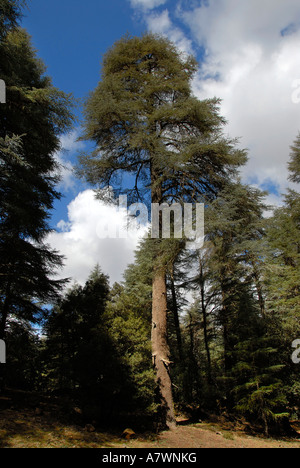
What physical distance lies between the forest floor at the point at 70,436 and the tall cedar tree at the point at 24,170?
358 centimetres

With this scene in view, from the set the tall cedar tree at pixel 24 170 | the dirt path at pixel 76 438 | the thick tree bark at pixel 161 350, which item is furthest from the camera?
the thick tree bark at pixel 161 350

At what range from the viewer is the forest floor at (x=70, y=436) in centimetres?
443

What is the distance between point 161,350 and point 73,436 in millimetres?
3251

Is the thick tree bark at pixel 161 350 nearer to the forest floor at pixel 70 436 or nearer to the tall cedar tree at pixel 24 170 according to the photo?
the forest floor at pixel 70 436

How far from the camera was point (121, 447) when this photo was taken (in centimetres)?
505

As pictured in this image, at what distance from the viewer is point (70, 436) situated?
5008 millimetres

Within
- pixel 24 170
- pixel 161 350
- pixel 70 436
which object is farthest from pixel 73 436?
pixel 24 170

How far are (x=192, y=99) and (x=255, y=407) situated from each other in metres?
10.9

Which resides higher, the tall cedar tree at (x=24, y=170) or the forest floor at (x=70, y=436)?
the tall cedar tree at (x=24, y=170)

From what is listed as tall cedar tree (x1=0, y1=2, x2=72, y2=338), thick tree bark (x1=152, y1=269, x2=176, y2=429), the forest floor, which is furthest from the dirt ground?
tall cedar tree (x1=0, y1=2, x2=72, y2=338)

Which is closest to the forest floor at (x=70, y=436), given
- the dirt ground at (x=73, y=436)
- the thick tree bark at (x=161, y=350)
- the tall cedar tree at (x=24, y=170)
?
the dirt ground at (x=73, y=436)

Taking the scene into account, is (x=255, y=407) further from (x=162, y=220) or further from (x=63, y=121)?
(x=63, y=121)

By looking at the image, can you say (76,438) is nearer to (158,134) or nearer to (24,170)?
(24,170)

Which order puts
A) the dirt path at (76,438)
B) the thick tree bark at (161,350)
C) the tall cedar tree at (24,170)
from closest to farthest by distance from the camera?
the dirt path at (76,438), the tall cedar tree at (24,170), the thick tree bark at (161,350)
